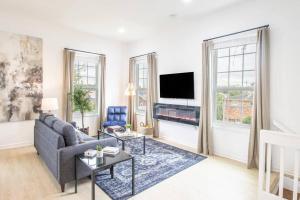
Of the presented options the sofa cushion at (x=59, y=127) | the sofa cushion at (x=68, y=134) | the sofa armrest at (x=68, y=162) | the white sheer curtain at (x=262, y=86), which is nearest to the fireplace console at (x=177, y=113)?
the white sheer curtain at (x=262, y=86)

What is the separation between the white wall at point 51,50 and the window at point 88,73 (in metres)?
0.29

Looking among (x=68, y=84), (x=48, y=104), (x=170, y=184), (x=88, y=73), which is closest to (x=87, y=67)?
(x=88, y=73)

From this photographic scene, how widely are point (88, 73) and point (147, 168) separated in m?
3.56

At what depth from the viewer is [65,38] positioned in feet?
16.0

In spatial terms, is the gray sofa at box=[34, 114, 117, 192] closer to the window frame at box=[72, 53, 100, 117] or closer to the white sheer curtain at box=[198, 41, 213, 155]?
the white sheer curtain at box=[198, 41, 213, 155]

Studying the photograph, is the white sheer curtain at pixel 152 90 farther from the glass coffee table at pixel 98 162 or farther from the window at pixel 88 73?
the glass coffee table at pixel 98 162

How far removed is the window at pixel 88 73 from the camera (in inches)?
207

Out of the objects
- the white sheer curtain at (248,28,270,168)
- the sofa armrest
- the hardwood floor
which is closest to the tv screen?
the white sheer curtain at (248,28,270,168)

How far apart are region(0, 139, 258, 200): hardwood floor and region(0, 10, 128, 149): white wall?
38.4 inches

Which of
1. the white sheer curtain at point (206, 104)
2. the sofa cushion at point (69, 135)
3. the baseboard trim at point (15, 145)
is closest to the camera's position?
the sofa cushion at point (69, 135)

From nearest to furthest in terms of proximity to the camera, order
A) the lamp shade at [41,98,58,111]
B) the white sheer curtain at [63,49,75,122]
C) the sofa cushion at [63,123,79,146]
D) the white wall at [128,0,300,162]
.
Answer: the sofa cushion at [63,123,79,146] → the white wall at [128,0,300,162] → the lamp shade at [41,98,58,111] → the white sheer curtain at [63,49,75,122]

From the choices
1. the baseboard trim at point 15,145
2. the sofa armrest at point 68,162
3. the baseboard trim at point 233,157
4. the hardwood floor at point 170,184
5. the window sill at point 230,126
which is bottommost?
the hardwood floor at point 170,184

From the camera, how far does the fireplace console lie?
421cm

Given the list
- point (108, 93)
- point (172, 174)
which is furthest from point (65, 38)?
point (172, 174)
